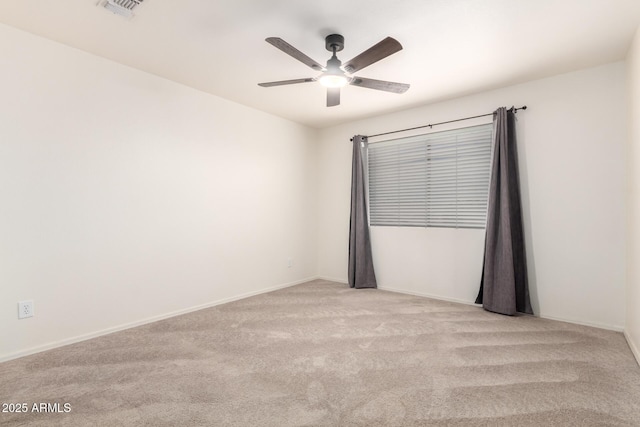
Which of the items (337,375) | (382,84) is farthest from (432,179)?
(337,375)

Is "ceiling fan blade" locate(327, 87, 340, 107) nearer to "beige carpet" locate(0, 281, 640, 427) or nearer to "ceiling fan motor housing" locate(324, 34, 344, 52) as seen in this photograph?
"ceiling fan motor housing" locate(324, 34, 344, 52)

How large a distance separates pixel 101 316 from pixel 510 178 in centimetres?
417

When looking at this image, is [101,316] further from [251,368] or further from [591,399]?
[591,399]

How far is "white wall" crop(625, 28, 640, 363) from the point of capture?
2.28 metres

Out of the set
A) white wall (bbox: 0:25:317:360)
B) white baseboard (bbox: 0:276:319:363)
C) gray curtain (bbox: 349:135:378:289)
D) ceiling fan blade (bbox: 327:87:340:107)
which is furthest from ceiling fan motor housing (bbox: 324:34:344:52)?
white baseboard (bbox: 0:276:319:363)

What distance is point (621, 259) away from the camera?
2793mm

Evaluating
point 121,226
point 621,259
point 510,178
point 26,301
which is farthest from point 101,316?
point 621,259

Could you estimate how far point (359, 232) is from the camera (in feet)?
14.4

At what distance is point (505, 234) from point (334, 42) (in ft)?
8.24

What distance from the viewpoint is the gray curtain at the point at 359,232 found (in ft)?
14.4

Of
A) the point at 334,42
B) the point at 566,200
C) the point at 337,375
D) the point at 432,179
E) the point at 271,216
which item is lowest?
the point at 337,375

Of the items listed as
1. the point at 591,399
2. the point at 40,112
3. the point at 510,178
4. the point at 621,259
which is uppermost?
the point at 40,112

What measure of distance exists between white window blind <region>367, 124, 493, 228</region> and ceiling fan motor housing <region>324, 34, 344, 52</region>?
203cm

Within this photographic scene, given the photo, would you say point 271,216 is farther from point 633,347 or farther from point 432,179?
point 633,347
